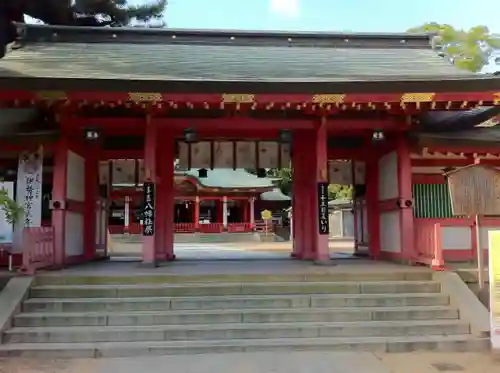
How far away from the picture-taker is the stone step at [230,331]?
6.59 meters

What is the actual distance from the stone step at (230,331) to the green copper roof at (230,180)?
30.0m

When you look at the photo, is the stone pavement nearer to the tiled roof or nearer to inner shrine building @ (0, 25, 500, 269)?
inner shrine building @ (0, 25, 500, 269)

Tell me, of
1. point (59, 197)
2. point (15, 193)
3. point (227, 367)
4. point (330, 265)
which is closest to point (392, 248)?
point (330, 265)

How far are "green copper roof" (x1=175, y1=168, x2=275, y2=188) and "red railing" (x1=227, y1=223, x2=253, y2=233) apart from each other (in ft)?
11.1

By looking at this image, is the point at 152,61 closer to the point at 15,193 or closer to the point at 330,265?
the point at 15,193

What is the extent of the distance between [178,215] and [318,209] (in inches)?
1266

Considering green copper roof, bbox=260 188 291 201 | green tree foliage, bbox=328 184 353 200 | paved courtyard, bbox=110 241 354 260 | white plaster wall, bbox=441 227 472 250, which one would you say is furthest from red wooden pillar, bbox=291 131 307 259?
green copper roof, bbox=260 188 291 201

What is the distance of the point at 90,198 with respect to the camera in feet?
36.9

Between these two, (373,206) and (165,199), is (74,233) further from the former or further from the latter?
(373,206)

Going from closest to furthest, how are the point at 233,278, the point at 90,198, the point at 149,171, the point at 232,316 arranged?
the point at 232,316 < the point at 233,278 < the point at 149,171 < the point at 90,198

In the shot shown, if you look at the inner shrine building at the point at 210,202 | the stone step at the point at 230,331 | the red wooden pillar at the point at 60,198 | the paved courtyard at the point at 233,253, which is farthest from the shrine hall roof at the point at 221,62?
the inner shrine building at the point at 210,202

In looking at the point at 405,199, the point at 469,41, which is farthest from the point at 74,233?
the point at 469,41

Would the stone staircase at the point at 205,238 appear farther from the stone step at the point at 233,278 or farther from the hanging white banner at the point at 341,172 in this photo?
the stone step at the point at 233,278

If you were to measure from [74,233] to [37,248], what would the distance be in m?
1.92
